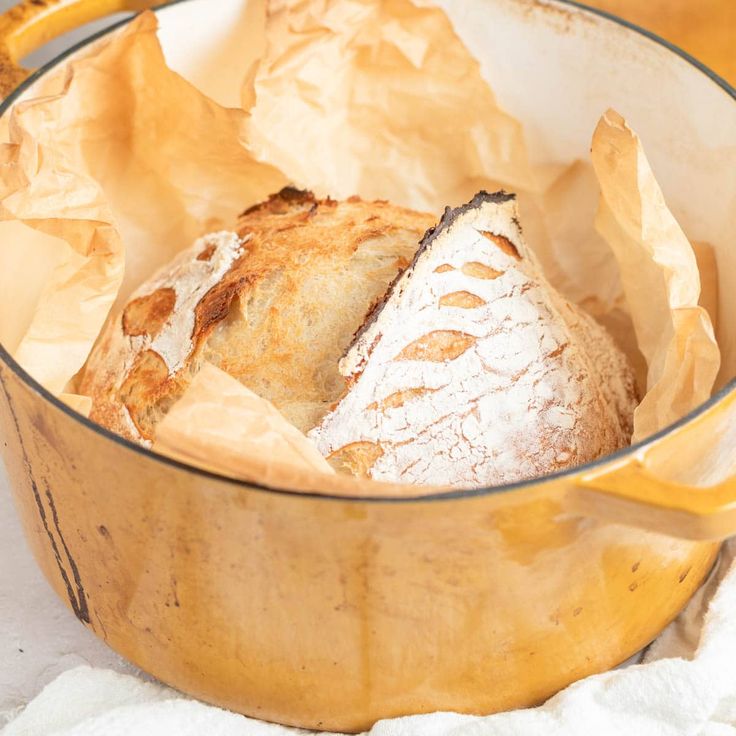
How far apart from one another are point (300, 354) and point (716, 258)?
43 cm

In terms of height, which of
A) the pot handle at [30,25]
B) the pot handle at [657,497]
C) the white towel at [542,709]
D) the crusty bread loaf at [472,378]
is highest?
the pot handle at [30,25]

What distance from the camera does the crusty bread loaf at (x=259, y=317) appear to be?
95 centimetres

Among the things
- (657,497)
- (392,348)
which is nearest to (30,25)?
(392,348)

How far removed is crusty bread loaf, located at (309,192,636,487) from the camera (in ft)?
2.91

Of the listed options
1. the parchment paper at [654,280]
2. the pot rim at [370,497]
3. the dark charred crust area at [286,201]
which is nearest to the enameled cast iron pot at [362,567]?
the pot rim at [370,497]

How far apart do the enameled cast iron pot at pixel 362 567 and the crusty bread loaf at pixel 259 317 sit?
0.15m

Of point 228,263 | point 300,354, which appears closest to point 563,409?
point 300,354

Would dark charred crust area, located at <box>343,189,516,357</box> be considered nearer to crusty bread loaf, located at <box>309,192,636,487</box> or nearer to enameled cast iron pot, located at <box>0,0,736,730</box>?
crusty bread loaf, located at <box>309,192,636,487</box>

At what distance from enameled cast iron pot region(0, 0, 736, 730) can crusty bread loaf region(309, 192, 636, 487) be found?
14 centimetres

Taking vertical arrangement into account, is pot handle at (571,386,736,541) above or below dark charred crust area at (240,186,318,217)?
above

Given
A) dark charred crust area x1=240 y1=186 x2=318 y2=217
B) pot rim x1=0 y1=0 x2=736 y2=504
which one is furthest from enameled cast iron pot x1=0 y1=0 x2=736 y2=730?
dark charred crust area x1=240 y1=186 x2=318 y2=217

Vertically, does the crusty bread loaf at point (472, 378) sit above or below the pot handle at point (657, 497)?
below

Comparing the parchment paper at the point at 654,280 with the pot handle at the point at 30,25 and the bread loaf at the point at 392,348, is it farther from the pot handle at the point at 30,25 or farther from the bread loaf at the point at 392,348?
the pot handle at the point at 30,25

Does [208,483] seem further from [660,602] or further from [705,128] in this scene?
[705,128]
